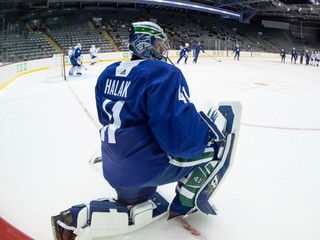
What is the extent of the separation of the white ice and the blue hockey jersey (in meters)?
0.45

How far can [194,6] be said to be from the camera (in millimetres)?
25031

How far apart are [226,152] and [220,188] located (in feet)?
2.38

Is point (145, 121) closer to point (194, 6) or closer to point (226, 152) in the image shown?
point (226, 152)

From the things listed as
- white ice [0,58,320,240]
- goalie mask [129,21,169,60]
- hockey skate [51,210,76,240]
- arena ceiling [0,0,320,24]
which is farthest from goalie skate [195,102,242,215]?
arena ceiling [0,0,320,24]

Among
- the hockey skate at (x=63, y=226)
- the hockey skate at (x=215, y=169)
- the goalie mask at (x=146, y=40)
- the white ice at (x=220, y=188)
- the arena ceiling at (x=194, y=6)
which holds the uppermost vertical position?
the arena ceiling at (x=194, y=6)

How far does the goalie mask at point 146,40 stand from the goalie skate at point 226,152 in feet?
1.63

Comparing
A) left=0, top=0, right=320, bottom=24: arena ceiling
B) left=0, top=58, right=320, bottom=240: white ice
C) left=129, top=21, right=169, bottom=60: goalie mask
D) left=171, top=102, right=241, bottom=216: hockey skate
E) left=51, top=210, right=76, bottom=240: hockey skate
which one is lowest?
left=0, top=58, right=320, bottom=240: white ice

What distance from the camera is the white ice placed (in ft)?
5.70

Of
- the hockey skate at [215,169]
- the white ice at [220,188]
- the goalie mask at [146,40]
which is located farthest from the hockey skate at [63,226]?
the goalie mask at [146,40]

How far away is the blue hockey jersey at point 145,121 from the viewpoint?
4.11 ft

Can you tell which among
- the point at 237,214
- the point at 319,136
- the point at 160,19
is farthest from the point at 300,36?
the point at 237,214

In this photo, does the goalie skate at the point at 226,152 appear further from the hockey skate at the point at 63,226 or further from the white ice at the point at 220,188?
the hockey skate at the point at 63,226

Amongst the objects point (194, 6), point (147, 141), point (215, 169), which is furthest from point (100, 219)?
point (194, 6)

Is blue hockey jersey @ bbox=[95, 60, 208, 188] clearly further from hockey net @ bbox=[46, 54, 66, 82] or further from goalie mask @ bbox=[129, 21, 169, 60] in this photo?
hockey net @ bbox=[46, 54, 66, 82]
